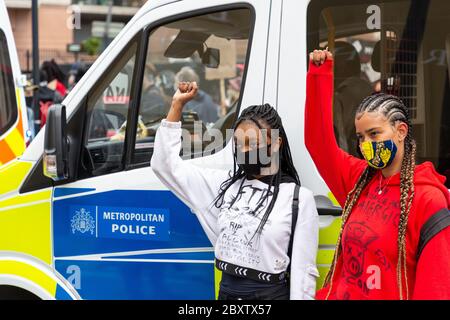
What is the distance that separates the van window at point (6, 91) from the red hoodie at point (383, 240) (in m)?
5.72

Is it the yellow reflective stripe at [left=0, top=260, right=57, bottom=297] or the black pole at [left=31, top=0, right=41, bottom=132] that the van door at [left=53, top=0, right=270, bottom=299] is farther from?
the black pole at [left=31, top=0, right=41, bottom=132]

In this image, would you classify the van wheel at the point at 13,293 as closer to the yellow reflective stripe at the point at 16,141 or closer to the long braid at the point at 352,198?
the long braid at the point at 352,198

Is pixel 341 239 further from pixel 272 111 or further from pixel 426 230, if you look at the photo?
pixel 272 111

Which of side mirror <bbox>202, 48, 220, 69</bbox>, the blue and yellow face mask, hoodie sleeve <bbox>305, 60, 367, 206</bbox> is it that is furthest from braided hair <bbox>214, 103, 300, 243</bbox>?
side mirror <bbox>202, 48, 220, 69</bbox>

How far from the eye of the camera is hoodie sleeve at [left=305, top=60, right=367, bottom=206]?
118 inches

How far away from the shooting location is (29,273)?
157 inches

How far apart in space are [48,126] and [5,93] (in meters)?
4.76

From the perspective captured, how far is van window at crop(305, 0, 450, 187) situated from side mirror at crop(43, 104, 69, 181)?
1.27m

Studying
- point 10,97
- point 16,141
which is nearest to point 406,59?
point 16,141

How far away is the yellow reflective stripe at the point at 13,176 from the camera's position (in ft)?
13.3

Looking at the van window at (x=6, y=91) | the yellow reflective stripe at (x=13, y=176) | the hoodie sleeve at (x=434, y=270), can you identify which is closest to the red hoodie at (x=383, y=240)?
the hoodie sleeve at (x=434, y=270)

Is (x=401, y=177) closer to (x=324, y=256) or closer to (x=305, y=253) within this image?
(x=305, y=253)

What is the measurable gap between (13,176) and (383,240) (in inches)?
88.1

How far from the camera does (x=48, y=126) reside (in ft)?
12.2
